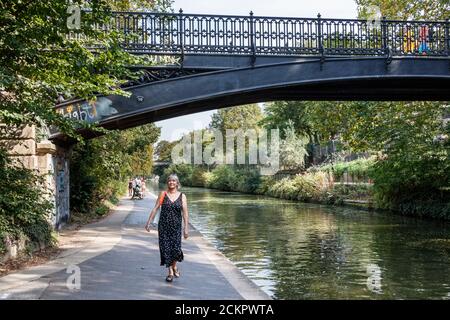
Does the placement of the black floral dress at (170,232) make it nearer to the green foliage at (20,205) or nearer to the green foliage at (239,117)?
the green foliage at (20,205)

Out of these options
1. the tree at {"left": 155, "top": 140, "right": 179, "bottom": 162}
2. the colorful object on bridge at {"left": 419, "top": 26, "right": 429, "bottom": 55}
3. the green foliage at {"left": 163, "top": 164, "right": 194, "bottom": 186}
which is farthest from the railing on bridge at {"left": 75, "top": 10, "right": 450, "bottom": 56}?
the tree at {"left": 155, "top": 140, "right": 179, "bottom": 162}

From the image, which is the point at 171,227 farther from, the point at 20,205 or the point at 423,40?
the point at 423,40

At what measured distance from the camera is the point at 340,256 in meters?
12.5

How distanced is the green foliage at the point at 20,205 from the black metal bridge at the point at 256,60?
135 inches

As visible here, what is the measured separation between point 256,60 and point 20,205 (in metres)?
7.36

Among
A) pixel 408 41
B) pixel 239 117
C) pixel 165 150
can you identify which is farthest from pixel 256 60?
pixel 165 150

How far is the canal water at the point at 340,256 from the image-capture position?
8945mm

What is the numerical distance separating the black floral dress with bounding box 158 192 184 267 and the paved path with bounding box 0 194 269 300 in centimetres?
40

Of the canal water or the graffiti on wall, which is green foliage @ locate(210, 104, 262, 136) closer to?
the canal water

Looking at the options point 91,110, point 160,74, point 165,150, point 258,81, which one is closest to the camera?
point 91,110

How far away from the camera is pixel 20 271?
8.62 m

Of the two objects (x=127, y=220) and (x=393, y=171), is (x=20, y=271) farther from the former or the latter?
(x=393, y=171)

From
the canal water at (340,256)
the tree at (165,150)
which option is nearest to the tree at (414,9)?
the canal water at (340,256)

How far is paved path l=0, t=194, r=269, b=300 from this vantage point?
275 inches
